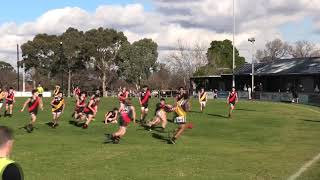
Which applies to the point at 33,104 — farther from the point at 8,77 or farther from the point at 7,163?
the point at 8,77

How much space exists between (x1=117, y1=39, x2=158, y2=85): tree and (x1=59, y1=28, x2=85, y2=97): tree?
701cm

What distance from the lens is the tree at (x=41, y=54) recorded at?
97.3 m

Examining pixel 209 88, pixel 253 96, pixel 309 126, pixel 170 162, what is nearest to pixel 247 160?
pixel 170 162

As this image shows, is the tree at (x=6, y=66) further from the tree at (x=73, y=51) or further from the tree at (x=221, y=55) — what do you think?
the tree at (x=221, y=55)

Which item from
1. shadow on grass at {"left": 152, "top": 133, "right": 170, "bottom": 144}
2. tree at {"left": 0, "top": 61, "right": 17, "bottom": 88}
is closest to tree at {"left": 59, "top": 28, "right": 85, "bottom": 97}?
tree at {"left": 0, "top": 61, "right": 17, "bottom": 88}

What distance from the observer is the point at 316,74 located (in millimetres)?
59906

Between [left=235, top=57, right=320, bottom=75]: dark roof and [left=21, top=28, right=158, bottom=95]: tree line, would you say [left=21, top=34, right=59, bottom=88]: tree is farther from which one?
[left=235, top=57, right=320, bottom=75]: dark roof

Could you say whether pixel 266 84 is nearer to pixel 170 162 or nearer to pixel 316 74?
pixel 316 74

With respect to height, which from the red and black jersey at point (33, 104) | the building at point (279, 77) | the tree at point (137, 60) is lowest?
the red and black jersey at point (33, 104)

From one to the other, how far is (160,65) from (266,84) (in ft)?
119

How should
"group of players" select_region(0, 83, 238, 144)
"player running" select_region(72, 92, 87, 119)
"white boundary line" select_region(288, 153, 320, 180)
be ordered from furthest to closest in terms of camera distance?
"player running" select_region(72, 92, 87, 119) → "group of players" select_region(0, 83, 238, 144) → "white boundary line" select_region(288, 153, 320, 180)

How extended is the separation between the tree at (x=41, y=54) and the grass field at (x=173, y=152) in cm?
7124

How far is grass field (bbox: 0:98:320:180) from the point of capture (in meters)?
12.5

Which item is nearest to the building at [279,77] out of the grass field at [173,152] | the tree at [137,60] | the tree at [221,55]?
the tree at [137,60]
